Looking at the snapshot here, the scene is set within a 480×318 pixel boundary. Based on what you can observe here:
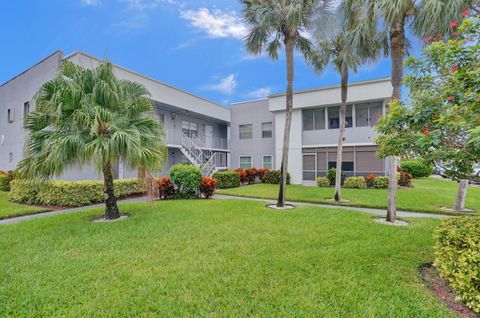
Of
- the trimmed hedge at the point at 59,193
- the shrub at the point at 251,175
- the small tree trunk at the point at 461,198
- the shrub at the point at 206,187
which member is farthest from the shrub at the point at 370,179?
the trimmed hedge at the point at 59,193

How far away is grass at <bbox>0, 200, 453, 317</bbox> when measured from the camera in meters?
2.86

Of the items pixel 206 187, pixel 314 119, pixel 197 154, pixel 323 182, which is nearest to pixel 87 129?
pixel 206 187

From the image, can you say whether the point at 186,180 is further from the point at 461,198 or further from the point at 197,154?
the point at 461,198

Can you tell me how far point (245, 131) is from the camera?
21531 millimetres

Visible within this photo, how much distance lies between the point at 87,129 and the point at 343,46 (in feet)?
31.5

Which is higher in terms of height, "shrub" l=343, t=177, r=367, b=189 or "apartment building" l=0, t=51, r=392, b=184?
"apartment building" l=0, t=51, r=392, b=184

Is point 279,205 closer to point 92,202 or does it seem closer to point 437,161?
point 437,161

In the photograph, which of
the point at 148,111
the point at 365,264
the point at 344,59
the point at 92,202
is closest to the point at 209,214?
the point at 148,111

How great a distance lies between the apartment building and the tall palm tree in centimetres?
762

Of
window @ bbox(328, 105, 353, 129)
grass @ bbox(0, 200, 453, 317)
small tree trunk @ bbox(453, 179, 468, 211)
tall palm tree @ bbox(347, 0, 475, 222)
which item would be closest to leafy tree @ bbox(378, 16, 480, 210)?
grass @ bbox(0, 200, 453, 317)

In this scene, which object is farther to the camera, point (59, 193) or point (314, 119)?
point (314, 119)

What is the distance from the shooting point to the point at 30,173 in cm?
634

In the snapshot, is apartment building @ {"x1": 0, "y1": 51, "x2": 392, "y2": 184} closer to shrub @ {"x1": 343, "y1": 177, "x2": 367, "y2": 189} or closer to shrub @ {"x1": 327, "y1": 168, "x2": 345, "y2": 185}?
shrub @ {"x1": 327, "y1": 168, "x2": 345, "y2": 185}

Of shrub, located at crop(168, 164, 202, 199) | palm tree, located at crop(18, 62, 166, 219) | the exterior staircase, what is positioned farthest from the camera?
the exterior staircase
